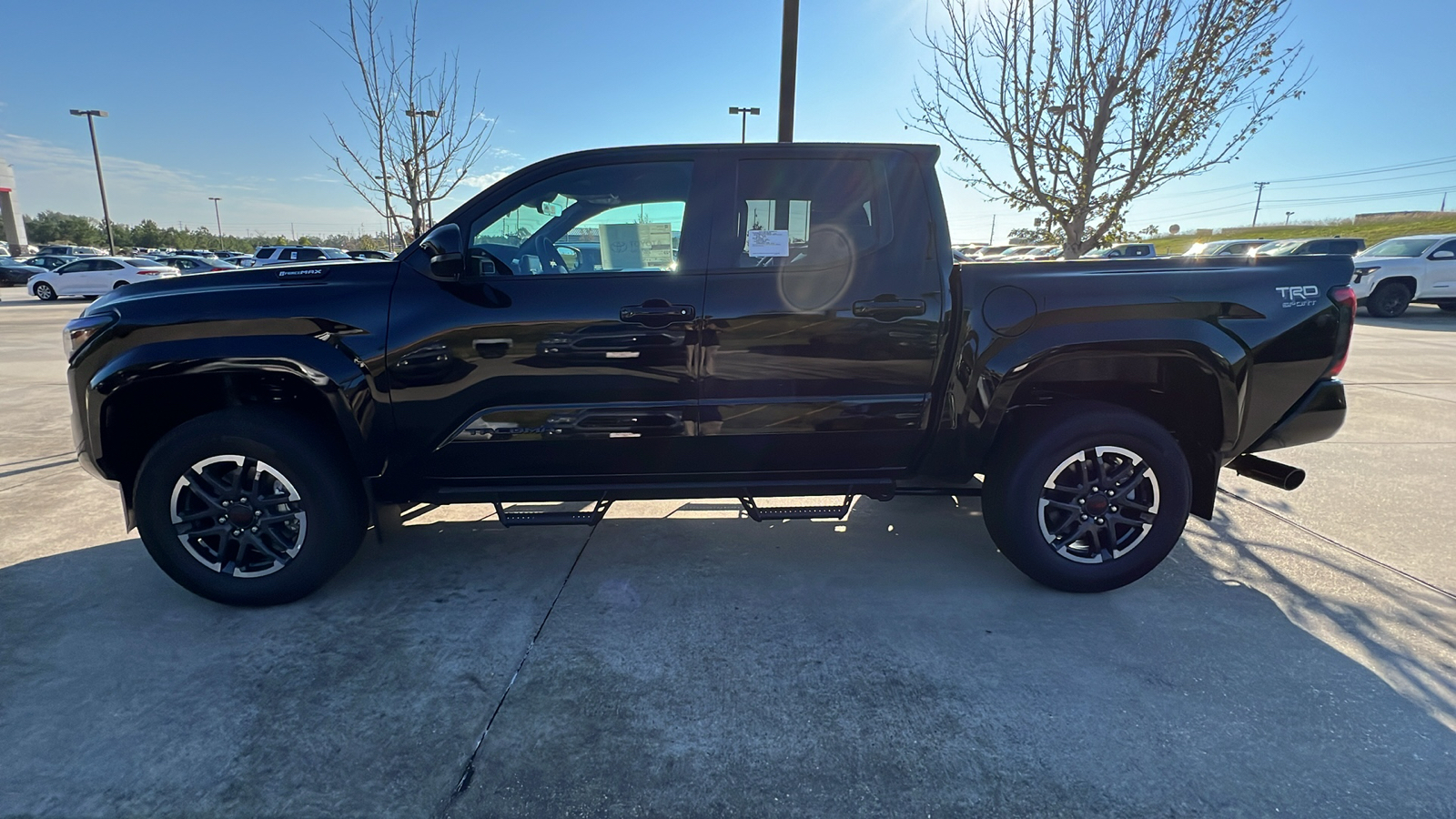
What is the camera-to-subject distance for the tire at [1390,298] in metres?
15.1

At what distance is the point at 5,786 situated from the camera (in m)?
2.02

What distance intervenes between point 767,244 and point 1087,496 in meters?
1.84

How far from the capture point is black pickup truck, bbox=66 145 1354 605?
112 inches

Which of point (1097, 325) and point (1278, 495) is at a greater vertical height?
point (1097, 325)

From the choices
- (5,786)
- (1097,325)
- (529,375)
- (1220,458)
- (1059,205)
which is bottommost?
(5,786)

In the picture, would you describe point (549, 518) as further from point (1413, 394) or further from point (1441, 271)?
point (1441, 271)

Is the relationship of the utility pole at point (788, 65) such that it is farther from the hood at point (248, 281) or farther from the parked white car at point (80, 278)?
the parked white car at point (80, 278)

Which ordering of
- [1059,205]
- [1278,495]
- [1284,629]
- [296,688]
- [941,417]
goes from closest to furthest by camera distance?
1. [296,688]
2. [1284,629]
3. [941,417]
4. [1278,495]
5. [1059,205]

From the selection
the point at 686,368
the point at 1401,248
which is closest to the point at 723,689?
the point at 686,368

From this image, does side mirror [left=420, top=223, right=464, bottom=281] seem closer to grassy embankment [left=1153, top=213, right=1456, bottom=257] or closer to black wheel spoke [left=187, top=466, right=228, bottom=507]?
black wheel spoke [left=187, top=466, right=228, bottom=507]

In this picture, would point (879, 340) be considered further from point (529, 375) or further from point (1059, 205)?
point (1059, 205)

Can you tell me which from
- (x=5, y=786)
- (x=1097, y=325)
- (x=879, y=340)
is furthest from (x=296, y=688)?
(x=1097, y=325)

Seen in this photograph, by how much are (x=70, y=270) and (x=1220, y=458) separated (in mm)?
31408

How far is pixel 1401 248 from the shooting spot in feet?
50.1
